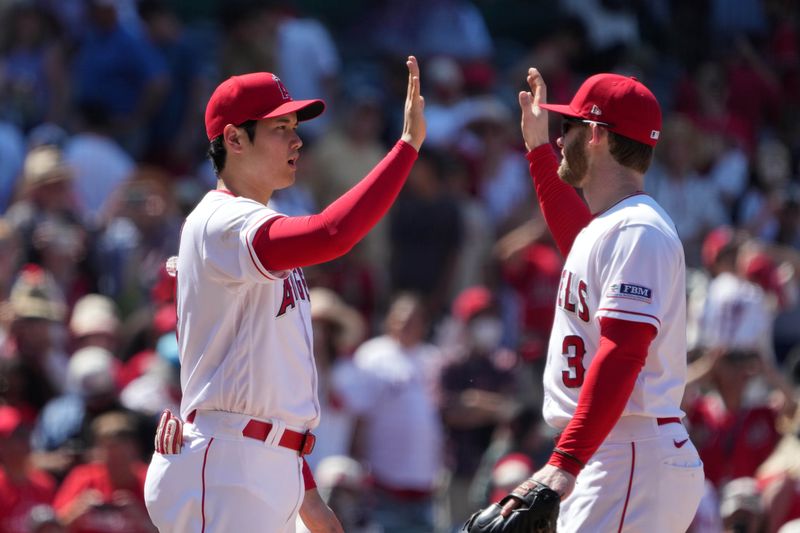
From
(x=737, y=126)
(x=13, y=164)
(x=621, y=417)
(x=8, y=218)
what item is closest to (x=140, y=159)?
(x=13, y=164)

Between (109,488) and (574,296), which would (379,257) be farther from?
(574,296)

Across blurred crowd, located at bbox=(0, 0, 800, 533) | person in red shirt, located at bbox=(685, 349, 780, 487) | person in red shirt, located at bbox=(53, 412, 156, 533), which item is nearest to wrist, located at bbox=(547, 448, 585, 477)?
blurred crowd, located at bbox=(0, 0, 800, 533)

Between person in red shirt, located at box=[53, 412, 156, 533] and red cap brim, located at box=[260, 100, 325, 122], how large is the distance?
320 centimetres

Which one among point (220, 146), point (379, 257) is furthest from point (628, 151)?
point (379, 257)

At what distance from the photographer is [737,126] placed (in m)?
14.1

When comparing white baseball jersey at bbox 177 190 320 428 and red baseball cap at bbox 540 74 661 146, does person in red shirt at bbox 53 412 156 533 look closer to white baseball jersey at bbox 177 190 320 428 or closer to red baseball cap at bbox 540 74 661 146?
white baseball jersey at bbox 177 190 320 428

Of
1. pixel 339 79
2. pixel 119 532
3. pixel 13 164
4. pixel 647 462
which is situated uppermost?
pixel 339 79

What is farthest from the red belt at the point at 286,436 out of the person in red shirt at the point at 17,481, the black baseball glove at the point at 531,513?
the person in red shirt at the point at 17,481

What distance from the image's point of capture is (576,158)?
4.43 metres

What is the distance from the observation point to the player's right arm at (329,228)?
13.2 feet

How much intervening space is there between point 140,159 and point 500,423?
3.72 meters

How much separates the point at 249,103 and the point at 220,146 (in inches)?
6.8

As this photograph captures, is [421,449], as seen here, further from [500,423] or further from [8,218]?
[8,218]

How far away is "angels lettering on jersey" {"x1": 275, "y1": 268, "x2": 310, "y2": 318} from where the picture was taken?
14.1 ft
